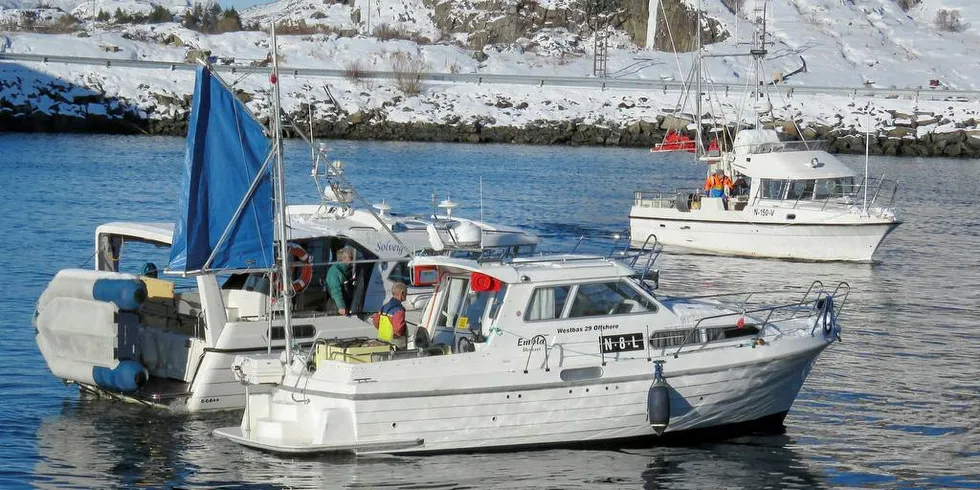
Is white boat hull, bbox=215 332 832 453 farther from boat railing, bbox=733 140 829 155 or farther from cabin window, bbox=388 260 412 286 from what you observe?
boat railing, bbox=733 140 829 155

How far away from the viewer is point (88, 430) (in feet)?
64.8

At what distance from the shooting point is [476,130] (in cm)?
9038

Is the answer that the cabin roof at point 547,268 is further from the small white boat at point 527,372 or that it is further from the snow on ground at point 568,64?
the snow on ground at point 568,64

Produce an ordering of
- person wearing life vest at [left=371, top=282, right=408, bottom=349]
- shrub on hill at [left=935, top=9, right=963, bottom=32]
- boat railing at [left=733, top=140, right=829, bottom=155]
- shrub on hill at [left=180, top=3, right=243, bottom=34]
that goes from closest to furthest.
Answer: person wearing life vest at [left=371, top=282, right=408, bottom=349], boat railing at [left=733, top=140, right=829, bottom=155], shrub on hill at [left=180, top=3, right=243, bottom=34], shrub on hill at [left=935, top=9, right=963, bottom=32]

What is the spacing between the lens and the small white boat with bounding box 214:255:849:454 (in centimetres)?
1748

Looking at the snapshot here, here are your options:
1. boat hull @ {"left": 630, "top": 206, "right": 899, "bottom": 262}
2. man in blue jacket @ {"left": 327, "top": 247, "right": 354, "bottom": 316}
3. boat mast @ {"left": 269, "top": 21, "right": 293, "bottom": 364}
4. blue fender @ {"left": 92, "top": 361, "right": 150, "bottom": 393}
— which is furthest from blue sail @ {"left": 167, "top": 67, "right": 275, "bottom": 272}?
boat hull @ {"left": 630, "top": 206, "right": 899, "bottom": 262}

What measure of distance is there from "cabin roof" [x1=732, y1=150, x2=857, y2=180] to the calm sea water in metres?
2.63

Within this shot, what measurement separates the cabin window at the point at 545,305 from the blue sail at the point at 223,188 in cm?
376

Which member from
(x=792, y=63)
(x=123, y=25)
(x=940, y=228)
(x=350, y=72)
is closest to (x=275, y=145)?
(x=940, y=228)

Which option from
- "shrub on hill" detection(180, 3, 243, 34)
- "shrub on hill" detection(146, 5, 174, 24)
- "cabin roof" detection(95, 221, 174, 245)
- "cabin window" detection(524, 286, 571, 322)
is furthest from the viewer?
"shrub on hill" detection(146, 5, 174, 24)

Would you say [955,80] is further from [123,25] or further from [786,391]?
[786,391]

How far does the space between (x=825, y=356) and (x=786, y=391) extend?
5920mm

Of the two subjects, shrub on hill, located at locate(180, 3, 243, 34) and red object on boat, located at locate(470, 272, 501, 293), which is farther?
shrub on hill, located at locate(180, 3, 243, 34)

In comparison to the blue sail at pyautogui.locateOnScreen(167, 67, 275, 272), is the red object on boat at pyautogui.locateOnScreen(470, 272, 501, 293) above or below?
below
